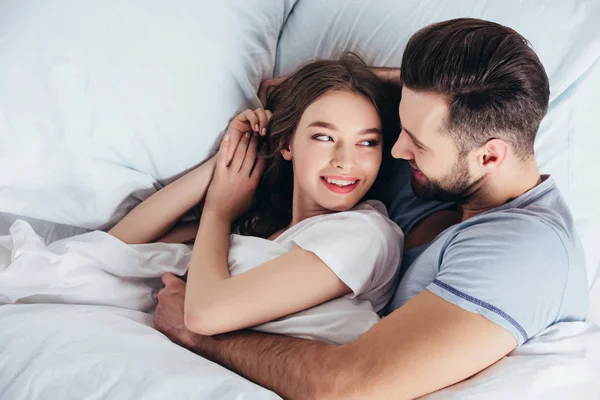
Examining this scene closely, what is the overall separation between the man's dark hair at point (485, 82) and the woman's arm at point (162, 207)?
558 millimetres

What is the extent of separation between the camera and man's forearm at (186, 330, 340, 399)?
41.7 inches

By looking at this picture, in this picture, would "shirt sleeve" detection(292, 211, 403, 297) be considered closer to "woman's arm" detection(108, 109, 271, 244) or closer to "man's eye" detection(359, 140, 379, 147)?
"man's eye" detection(359, 140, 379, 147)

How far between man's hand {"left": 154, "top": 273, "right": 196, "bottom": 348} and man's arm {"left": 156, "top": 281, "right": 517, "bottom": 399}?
0.22 m

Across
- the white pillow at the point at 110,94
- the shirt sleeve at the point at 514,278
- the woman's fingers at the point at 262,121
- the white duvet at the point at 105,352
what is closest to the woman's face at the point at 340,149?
the woman's fingers at the point at 262,121

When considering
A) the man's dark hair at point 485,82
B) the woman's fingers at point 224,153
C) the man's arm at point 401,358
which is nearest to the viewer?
the man's arm at point 401,358

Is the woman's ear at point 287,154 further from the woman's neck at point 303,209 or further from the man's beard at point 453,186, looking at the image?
the man's beard at point 453,186

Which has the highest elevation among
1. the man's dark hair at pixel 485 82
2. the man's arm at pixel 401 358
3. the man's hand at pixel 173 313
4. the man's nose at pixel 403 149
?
the man's dark hair at pixel 485 82

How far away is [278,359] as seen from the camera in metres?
1.13

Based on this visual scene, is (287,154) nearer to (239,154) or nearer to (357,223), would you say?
(239,154)

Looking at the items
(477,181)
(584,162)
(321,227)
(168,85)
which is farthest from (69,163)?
(584,162)

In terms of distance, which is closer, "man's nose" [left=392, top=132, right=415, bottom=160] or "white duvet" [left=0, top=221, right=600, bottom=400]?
"white duvet" [left=0, top=221, right=600, bottom=400]

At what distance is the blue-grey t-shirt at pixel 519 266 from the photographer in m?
1.02

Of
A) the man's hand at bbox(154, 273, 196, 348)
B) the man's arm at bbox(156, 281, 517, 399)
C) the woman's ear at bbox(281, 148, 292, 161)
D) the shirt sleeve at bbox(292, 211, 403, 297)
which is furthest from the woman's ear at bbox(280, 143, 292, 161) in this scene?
the man's arm at bbox(156, 281, 517, 399)

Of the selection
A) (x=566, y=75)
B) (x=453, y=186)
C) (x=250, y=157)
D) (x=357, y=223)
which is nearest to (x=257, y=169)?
(x=250, y=157)
